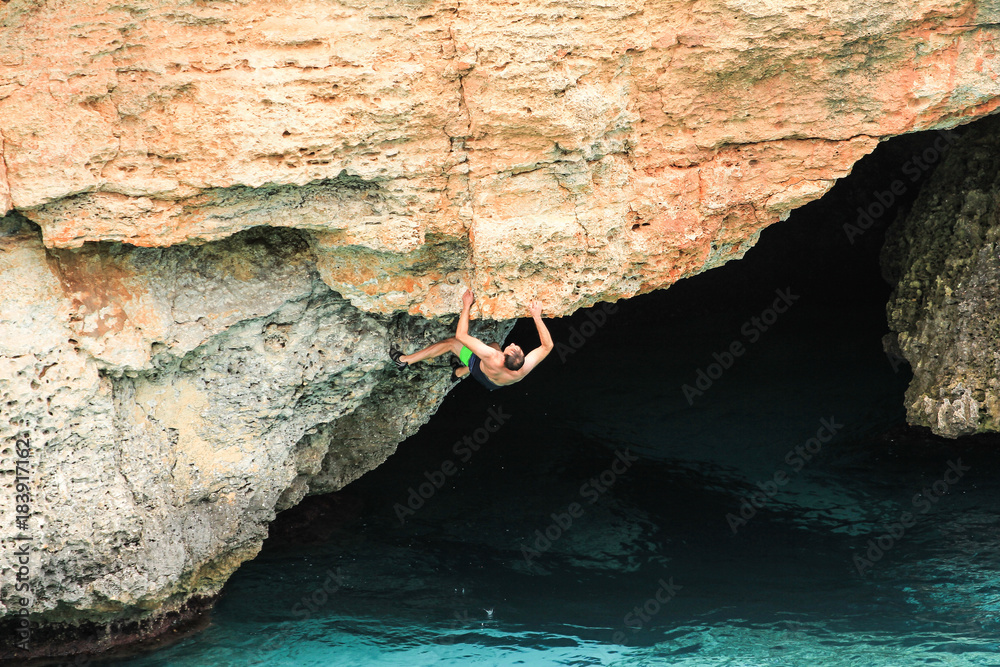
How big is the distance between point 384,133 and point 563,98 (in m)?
1.02

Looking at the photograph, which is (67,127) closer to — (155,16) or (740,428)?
(155,16)

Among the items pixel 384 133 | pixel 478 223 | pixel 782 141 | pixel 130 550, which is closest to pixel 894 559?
pixel 782 141

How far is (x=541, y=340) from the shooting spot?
5.59 m

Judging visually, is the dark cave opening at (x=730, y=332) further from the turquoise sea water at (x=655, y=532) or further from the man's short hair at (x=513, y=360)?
the man's short hair at (x=513, y=360)

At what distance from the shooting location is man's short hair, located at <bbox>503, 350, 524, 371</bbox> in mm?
5625

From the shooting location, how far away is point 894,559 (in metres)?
6.57

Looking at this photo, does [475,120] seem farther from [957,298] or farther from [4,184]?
[957,298]

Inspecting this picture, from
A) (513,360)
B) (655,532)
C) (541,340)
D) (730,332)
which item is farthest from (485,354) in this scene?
(730,332)

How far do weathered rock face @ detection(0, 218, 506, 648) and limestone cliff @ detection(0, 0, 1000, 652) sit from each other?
17 mm

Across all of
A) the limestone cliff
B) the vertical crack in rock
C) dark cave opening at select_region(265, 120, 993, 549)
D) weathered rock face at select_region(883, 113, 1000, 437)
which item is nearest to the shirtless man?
the limestone cliff

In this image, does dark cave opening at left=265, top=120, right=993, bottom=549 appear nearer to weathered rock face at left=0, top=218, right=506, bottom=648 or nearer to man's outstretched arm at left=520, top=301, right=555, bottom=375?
weathered rock face at left=0, top=218, right=506, bottom=648

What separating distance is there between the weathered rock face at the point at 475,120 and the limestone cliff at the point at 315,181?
0.04ft

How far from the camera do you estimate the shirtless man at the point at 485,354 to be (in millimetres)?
5426

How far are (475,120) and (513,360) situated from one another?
1547 millimetres
